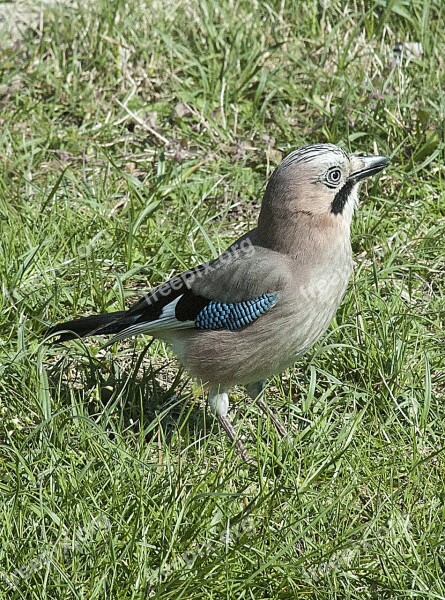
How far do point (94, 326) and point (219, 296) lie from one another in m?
0.64

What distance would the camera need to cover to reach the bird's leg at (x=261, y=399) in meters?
4.90

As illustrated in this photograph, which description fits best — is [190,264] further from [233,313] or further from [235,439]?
[235,439]

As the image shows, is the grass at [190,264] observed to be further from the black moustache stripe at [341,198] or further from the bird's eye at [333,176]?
the bird's eye at [333,176]

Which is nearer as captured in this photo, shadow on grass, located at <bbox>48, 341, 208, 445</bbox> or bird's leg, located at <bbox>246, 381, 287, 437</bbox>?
bird's leg, located at <bbox>246, 381, 287, 437</bbox>

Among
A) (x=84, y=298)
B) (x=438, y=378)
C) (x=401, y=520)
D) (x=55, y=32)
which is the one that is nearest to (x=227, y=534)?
(x=401, y=520)

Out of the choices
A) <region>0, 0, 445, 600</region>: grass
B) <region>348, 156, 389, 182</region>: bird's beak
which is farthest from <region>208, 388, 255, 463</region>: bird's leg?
<region>348, 156, 389, 182</region>: bird's beak

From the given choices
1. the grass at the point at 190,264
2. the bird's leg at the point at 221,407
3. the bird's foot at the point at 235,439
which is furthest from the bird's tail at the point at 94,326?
the bird's foot at the point at 235,439

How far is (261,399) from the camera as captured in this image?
17.0 ft

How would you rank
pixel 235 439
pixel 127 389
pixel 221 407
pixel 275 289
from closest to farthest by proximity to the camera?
pixel 235 439, pixel 275 289, pixel 221 407, pixel 127 389

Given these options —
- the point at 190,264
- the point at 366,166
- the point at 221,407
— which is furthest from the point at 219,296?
the point at 190,264

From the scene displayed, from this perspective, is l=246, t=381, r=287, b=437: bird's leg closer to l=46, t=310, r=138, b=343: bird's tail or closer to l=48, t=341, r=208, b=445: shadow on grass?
l=48, t=341, r=208, b=445: shadow on grass

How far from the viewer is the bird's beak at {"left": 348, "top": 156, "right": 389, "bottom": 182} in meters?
5.01

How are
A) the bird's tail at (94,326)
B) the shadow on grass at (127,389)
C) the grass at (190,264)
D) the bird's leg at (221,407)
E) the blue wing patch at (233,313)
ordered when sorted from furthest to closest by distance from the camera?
the bird's tail at (94,326), the shadow on grass at (127,389), the bird's leg at (221,407), the blue wing patch at (233,313), the grass at (190,264)

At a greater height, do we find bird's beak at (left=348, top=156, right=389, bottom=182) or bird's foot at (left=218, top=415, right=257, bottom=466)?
bird's beak at (left=348, top=156, right=389, bottom=182)
